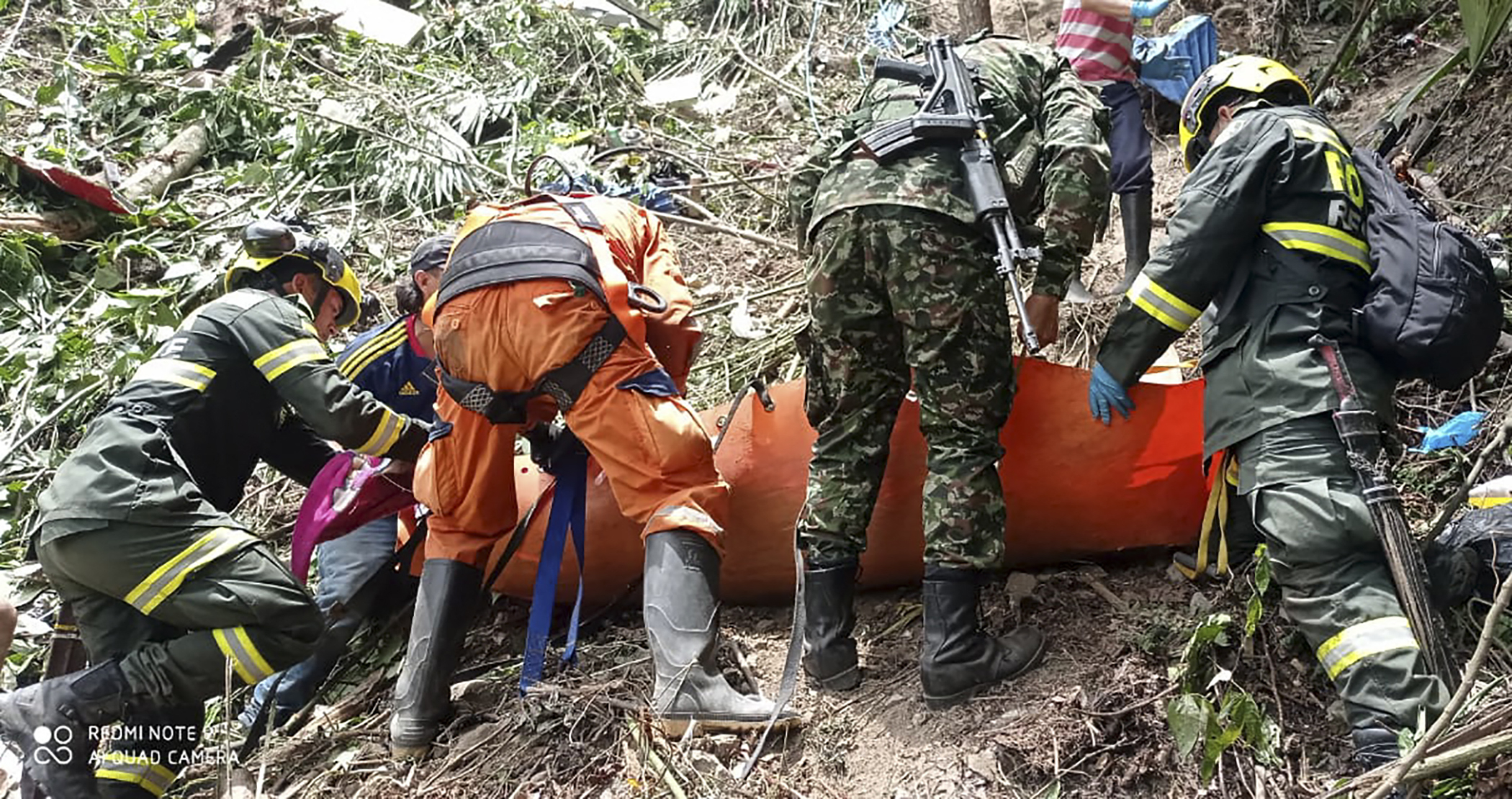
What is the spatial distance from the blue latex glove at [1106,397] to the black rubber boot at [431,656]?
73.0 inches

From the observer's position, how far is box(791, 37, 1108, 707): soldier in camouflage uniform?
2887mm

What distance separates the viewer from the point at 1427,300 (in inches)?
103

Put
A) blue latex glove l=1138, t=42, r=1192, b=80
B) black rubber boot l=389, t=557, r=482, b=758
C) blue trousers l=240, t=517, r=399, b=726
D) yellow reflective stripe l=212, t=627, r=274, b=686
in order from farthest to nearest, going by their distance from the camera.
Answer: blue latex glove l=1138, t=42, r=1192, b=80 → blue trousers l=240, t=517, r=399, b=726 → yellow reflective stripe l=212, t=627, r=274, b=686 → black rubber boot l=389, t=557, r=482, b=758

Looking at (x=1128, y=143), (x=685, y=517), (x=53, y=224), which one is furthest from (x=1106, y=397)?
(x=53, y=224)

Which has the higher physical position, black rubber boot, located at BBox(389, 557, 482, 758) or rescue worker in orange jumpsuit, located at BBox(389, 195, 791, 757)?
rescue worker in orange jumpsuit, located at BBox(389, 195, 791, 757)

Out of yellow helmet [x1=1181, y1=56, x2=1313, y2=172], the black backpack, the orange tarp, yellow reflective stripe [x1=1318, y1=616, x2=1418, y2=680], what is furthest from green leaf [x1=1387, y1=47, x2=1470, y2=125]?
yellow reflective stripe [x1=1318, y1=616, x2=1418, y2=680]

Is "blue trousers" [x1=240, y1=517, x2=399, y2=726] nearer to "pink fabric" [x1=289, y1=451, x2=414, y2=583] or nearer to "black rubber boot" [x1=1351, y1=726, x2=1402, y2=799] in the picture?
"pink fabric" [x1=289, y1=451, x2=414, y2=583]

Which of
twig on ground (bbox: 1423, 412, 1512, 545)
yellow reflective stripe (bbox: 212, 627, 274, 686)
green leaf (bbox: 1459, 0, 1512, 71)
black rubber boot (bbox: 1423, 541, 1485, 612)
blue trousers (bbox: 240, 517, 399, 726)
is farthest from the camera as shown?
blue trousers (bbox: 240, 517, 399, 726)

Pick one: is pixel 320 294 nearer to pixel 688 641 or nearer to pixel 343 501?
pixel 343 501

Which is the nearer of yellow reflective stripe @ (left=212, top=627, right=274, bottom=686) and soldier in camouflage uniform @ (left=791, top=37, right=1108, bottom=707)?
soldier in camouflage uniform @ (left=791, top=37, right=1108, bottom=707)

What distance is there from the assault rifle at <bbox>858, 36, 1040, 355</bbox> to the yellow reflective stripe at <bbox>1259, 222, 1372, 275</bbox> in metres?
0.59

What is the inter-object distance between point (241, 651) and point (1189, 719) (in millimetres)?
2620

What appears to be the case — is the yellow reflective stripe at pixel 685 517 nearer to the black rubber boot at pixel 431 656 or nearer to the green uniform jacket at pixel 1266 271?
the black rubber boot at pixel 431 656

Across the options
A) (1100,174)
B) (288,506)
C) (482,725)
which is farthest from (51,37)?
(1100,174)
